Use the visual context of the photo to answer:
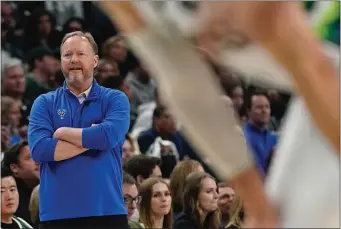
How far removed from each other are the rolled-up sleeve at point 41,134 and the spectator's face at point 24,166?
53 centimetres

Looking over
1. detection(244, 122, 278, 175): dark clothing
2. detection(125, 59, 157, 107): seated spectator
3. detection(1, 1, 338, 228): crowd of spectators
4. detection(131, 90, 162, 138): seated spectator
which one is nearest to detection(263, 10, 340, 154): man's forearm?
detection(244, 122, 278, 175): dark clothing

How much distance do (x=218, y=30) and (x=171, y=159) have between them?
148 centimetres

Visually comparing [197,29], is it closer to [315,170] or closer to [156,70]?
[156,70]

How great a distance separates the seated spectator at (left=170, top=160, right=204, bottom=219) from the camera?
173 cm

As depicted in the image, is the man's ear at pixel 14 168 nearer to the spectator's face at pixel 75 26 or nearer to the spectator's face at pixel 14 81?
the spectator's face at pixel 14 81

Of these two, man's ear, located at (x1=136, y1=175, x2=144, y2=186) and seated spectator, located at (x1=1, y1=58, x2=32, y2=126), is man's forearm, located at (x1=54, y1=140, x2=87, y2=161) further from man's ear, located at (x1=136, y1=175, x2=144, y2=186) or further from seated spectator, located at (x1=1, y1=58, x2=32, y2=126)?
seated spectator, located at (x1=1, y1=58, x2=32, y2=126)

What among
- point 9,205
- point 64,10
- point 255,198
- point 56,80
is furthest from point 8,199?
point 255,198

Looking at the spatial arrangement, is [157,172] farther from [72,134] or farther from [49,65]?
[72,134]

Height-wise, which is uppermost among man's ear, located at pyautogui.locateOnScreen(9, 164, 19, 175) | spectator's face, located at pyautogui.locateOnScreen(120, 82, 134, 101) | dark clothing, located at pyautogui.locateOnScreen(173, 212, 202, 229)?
spectator's face, located at pyautogui.locateOnScreen(120, 82, 134, 101)

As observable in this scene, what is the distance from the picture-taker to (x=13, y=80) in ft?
6.91

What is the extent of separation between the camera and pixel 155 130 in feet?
6.57

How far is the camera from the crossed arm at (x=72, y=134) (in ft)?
3.81

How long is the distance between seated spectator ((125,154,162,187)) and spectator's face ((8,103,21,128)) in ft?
1.18

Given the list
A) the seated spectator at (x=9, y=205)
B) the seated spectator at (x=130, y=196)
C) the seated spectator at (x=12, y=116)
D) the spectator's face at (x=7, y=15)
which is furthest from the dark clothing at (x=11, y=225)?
the spectator's face at (x=7, y=15)
